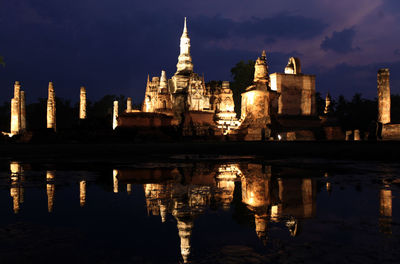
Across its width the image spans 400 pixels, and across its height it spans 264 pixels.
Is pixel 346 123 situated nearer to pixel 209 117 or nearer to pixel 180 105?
pixel 209 117

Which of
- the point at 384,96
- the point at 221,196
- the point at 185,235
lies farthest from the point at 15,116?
the point at 185,235

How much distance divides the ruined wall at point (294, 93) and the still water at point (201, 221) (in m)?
35.4

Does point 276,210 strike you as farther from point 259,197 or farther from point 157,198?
point 157,198

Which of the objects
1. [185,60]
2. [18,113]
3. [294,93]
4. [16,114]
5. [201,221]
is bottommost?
[201,221]

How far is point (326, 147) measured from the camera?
16938 millimetres

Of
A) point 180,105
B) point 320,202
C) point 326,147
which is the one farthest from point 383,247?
point 180,105

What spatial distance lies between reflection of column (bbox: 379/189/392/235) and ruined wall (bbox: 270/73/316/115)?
36.7 meters

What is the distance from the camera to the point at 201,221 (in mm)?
4387

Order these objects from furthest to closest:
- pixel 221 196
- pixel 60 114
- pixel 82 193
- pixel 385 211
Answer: pixel 60 114 → pixel 82 193 → pixel 221 196 → pixel 385 211

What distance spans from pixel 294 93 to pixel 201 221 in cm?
4066

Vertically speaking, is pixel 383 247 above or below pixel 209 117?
below

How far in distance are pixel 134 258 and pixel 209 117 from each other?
4257 centimetres

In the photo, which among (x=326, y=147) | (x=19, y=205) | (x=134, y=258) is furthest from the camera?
(x=326, y=147)

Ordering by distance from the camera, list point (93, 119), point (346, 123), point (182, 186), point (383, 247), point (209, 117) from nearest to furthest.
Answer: point (383, 247) < point (182, 186) < point (93, 119) < point (209, 117) < point (346, 123)
